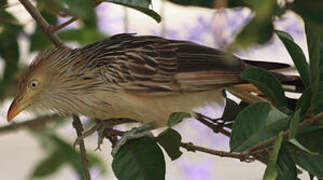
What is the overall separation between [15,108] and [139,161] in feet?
1.25

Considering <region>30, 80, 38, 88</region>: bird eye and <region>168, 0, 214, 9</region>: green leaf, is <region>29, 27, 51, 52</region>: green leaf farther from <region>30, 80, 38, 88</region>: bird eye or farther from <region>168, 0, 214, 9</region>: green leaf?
<region>168, 0, 214, 9</region>: green leaf

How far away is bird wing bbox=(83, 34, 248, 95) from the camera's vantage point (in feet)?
3.66

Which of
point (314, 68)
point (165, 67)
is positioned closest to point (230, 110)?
point (165, 67)

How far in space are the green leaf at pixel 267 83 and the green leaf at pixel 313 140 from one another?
0.23 ft

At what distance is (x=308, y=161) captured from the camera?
91 cm

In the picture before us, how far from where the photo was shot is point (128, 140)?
3.37 feet

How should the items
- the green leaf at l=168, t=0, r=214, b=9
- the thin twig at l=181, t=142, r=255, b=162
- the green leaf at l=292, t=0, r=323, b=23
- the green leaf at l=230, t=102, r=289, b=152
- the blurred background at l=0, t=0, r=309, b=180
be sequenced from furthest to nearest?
the blurred background at l=0, t=0, r=309, b=180
the green leaf at l=168, t=0, r=214, b=9
the thin twig at l=181, t=142, r=255, b=162
the green leaf at l=230, t=102, r=289, b=152
the green leaf at l=292, t=0, r=323, b=23

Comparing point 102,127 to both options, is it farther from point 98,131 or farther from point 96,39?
point 96,39

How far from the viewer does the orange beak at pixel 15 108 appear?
1.24 meters

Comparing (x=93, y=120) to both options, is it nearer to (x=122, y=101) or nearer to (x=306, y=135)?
(x=122, y=101)

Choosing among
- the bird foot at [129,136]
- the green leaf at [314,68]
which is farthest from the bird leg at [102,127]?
the green leaf at [314,68]

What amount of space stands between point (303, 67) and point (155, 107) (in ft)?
1.15

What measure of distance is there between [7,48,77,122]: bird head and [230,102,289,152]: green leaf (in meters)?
0.57

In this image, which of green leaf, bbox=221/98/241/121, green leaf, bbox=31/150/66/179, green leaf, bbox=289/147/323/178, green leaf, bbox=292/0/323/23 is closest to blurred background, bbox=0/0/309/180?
green leaf, bbox=31/150/66/179
